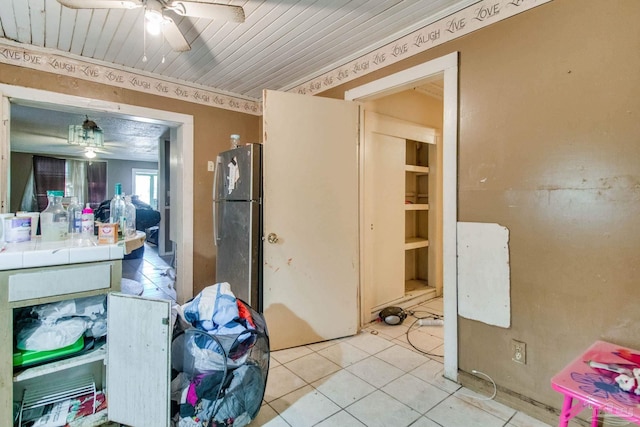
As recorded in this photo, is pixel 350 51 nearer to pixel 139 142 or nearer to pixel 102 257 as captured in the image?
pixel 102 257

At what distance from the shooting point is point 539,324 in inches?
66.2

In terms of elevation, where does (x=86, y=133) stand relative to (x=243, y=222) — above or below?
above

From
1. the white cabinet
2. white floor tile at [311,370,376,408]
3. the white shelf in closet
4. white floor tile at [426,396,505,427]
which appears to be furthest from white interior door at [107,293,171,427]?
the white shelf in closet

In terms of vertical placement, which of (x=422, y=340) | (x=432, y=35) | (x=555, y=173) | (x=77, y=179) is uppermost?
(x=432, y=35)

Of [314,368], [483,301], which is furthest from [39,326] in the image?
[483,301]

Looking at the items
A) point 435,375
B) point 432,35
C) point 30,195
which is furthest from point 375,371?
point 30,195

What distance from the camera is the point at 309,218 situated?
8.26ft

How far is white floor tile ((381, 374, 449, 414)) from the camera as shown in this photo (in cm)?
180

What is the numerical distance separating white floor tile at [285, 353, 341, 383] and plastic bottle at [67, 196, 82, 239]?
1578 mm

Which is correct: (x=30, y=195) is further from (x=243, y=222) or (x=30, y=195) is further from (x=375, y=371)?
(x=375, y=371)

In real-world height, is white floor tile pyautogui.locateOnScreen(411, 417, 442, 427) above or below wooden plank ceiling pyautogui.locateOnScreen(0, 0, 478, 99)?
below

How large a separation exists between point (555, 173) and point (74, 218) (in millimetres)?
2563

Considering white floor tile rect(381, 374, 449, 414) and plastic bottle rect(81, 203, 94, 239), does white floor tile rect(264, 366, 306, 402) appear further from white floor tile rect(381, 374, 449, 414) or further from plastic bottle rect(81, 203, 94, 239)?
plastic bottle rect(81, 203, 94, 239)

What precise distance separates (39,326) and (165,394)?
622mm
